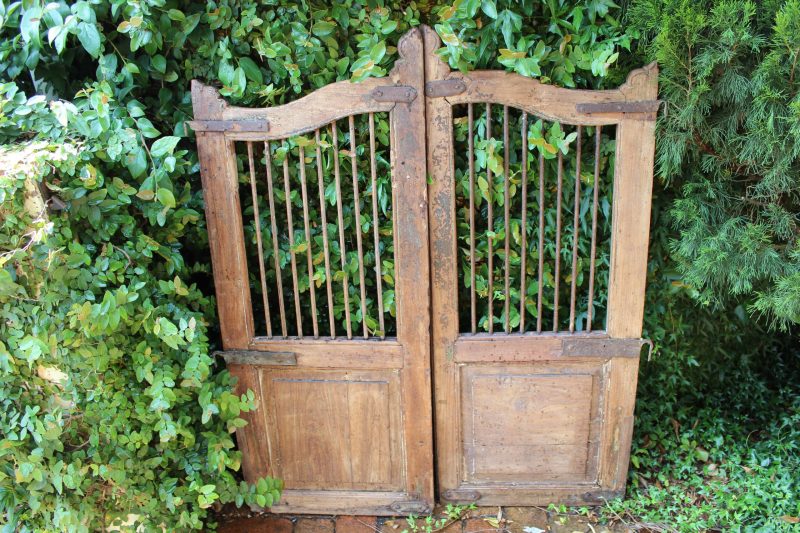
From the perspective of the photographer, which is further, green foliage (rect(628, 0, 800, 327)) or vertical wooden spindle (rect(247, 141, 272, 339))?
vertical wooden spindle (rect(247, 141, 272, 339))

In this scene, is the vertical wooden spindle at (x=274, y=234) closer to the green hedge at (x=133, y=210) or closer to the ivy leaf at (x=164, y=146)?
the green hedge at (x=133, y=210)

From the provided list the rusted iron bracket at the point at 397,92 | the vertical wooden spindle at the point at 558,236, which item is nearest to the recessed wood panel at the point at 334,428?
the vertical wooden spindle at the point at 558,236

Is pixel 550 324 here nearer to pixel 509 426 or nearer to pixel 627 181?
pixel 509 426

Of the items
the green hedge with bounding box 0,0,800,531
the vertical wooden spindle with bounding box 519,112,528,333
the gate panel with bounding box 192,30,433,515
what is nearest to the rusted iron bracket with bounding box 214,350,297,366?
the gate panel with bounding box 192,30,433,515

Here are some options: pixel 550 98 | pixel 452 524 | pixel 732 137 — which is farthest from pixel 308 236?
pixel 732 137

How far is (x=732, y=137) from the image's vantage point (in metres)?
2.47

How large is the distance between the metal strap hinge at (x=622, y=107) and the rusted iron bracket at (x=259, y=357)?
5.13 feet

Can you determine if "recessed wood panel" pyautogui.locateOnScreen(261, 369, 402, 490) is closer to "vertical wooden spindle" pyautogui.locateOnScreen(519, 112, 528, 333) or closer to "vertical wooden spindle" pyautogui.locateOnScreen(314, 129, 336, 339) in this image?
"vertical wooden spindle" pyautogui.locateOnScreen(314, 129, 336, 339)

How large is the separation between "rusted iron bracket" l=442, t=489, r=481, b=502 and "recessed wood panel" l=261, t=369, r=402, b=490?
242 mm

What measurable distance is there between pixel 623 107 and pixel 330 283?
1343 millimetres

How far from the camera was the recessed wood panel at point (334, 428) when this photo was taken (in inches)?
117

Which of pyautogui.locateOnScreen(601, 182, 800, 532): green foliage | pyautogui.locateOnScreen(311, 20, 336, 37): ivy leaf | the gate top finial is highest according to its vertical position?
pyautogui.locateOnScreen(311, 20, 336, 37): ivy leaf

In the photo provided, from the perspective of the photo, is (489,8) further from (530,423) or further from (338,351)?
(530,423)

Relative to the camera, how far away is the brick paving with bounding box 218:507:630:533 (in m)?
3.03
